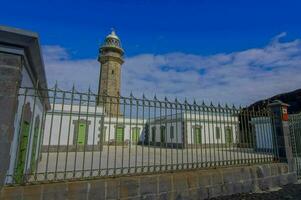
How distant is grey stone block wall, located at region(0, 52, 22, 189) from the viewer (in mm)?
2967

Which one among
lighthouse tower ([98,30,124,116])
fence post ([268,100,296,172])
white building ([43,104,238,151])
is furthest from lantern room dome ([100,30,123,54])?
fence post ([268,100,296,172])

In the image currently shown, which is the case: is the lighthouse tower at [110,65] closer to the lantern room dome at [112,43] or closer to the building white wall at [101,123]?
the lantern room dome at [112,43]

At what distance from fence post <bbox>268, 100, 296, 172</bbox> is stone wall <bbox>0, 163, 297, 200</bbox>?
0.25 metres

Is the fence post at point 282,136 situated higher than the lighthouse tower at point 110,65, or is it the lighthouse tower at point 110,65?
the lighthouse tower at point 110,65

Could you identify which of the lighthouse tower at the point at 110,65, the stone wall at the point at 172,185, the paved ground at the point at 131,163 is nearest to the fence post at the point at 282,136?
the stone wall at the point at 172,185

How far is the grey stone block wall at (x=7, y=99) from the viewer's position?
297 centimetres

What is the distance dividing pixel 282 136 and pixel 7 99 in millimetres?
7029

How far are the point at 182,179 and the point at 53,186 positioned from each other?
2.52 metres

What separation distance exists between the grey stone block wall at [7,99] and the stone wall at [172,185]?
19.9 inches

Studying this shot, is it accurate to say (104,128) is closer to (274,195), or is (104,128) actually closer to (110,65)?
(110,65)

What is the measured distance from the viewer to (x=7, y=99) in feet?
10.1

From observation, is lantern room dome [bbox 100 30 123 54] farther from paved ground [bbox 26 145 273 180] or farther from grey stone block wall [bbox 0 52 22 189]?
grey stone block wall [bbox 0 52 22 189]

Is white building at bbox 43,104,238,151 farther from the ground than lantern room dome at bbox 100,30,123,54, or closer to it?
closer to it

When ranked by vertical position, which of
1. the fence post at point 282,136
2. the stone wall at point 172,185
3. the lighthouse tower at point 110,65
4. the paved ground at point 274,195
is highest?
the lighthouse tower at point 110,65
